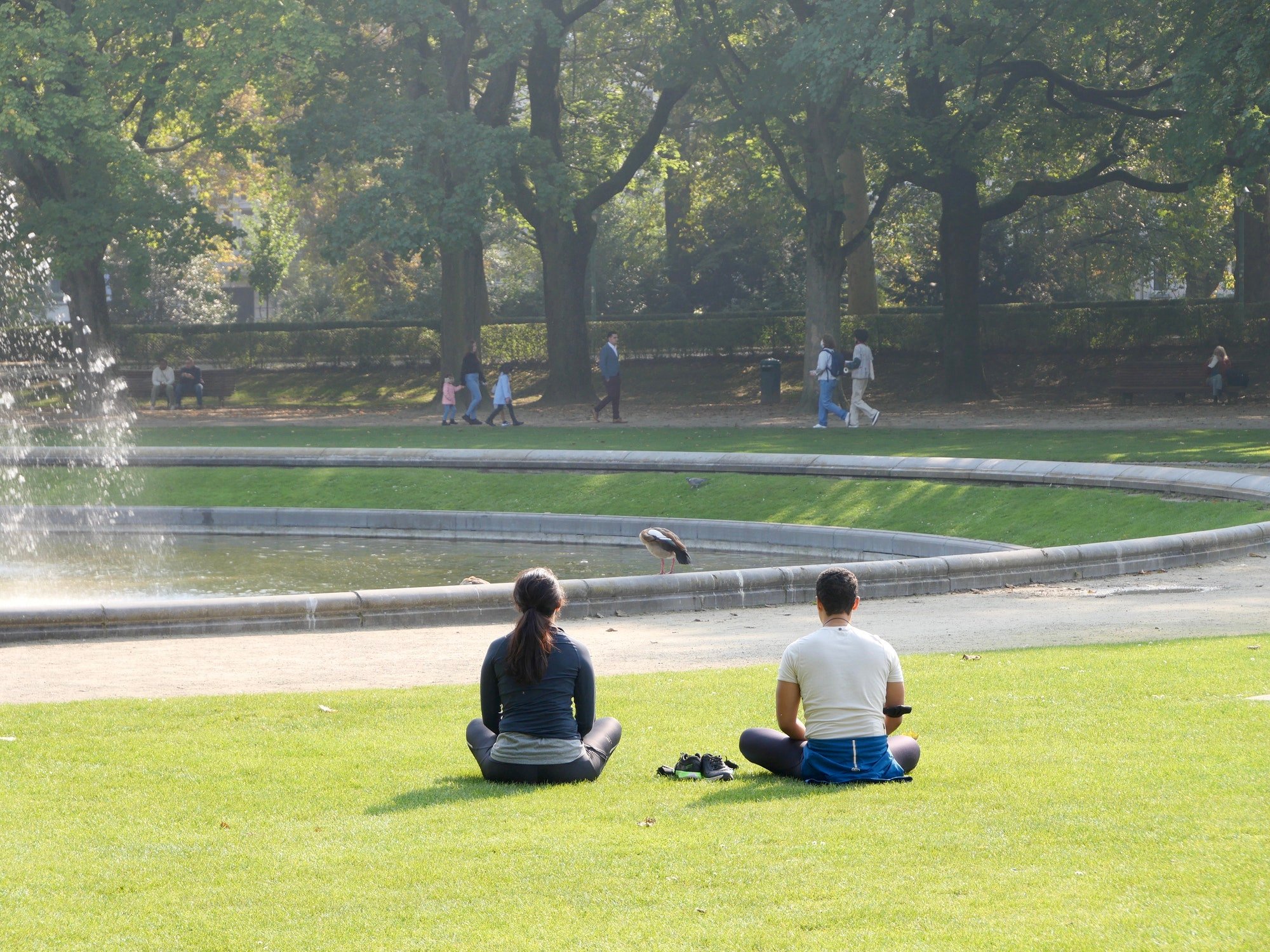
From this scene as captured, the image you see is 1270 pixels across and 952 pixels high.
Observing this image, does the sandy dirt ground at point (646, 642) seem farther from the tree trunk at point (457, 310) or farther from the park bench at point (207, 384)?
the park bench at point (207, 384)

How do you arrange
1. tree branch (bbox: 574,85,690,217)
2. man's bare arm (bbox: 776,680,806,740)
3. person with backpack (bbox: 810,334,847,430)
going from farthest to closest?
tree branch (bbox: 574,85,690,217) → person with backpack (bbox: 810,334,847,430) → man's bare arm (bbox: 776,680,806,740)

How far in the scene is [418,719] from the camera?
8336mm

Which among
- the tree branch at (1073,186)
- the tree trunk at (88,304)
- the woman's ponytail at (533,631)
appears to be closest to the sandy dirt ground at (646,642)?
the woman's ponytail at (533,631)

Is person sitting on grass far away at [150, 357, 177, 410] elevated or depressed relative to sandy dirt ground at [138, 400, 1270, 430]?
elevated

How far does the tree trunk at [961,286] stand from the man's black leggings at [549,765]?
29.1 metres

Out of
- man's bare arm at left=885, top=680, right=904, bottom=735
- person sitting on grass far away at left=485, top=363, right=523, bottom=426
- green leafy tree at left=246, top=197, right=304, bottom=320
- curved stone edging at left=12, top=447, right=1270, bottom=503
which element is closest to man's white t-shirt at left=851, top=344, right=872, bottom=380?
curved stone edging at left=12, top=447, right=1270, bottom=503

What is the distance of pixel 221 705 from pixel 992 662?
480cm

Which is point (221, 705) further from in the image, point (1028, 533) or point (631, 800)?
point (1028, 533)

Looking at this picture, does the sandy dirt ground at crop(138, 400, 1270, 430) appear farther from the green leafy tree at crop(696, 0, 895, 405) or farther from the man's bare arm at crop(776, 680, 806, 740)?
the man's bare arm at crop(776, 680, 806, 740)

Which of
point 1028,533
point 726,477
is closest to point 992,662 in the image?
point 1028,533

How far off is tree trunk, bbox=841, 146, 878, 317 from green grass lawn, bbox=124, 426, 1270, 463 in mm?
10601

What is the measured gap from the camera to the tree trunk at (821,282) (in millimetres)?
31688

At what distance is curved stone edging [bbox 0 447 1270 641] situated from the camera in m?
12.0

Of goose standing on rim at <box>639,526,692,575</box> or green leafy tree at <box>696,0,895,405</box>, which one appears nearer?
goose standing on rim at <box>639,526,692,575</box>
